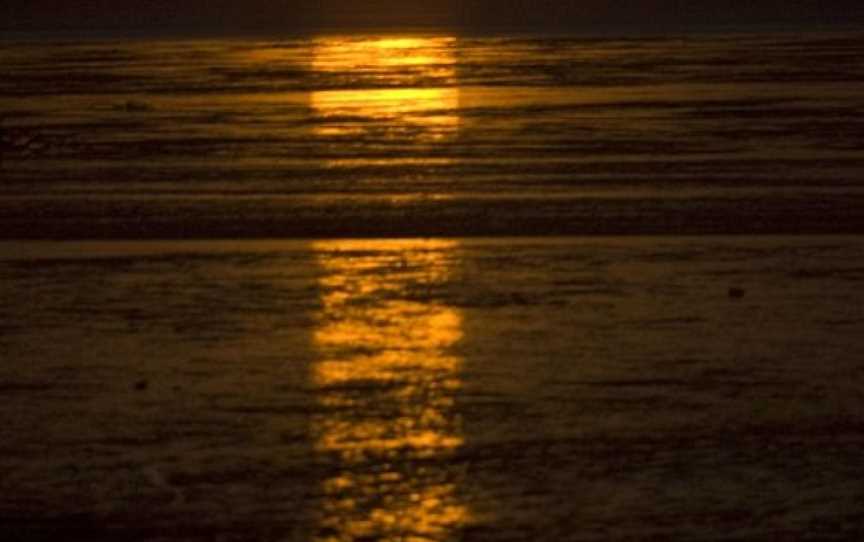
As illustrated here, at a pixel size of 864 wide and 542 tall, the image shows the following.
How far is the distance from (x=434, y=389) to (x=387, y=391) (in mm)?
160

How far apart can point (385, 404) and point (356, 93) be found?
44.6 ft

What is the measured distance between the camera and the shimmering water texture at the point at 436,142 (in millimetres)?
12984

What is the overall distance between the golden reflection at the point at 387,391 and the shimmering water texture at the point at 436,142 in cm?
141

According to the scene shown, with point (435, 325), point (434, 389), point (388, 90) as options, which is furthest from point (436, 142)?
point (434, 389)

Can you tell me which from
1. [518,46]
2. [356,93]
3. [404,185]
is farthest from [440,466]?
[518,46]

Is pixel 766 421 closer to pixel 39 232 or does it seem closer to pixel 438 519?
pixel 438 519

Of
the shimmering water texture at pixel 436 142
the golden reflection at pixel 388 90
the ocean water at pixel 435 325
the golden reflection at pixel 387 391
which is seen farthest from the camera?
the golden reflection at pixel 388 90

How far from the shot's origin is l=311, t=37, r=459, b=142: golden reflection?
18297 mm

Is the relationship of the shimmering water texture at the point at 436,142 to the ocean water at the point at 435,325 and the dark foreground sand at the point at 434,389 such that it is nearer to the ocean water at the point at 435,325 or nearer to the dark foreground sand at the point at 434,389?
the ocean water at the point at 435,325

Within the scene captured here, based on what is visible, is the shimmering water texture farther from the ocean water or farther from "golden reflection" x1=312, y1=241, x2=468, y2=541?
"golden reflection" x1=312, y1=241, x2=468, y2=541

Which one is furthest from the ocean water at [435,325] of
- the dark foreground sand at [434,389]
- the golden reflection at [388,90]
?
the golden reflection at [388,90]

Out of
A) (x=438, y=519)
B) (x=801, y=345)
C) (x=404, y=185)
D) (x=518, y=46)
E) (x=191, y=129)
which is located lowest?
(x=438, y=519)

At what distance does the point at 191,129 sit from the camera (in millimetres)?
18359

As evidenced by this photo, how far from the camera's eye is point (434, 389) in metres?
8.45
